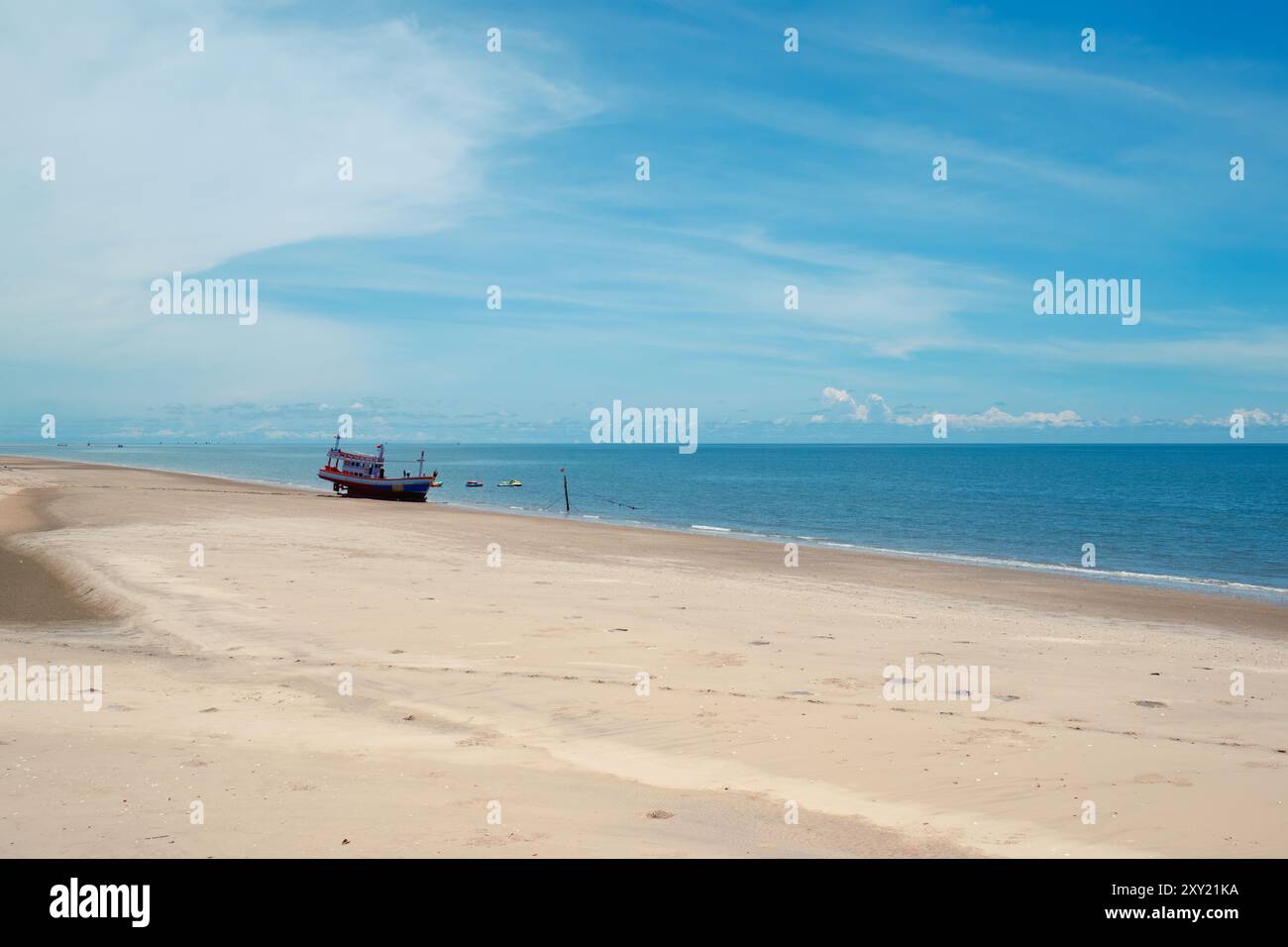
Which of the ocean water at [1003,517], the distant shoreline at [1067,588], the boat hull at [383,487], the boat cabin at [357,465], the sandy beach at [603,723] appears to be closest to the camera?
the sandy beach at [603,723]

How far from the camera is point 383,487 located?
6134 centimetres

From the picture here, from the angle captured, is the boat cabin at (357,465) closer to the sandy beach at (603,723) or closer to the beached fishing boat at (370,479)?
the beached fishing boat at (370,479)

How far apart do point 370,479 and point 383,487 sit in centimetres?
145

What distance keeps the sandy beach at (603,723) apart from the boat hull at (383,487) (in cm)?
3960

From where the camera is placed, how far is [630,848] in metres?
6.64

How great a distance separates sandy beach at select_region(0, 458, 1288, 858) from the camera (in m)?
7.08

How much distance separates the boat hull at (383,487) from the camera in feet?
201

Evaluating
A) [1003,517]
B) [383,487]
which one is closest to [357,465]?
[383,487]

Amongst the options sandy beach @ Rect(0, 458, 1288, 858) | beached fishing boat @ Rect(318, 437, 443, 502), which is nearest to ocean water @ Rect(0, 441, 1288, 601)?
beached fishing boat @ Rect(318, 437, 443, 502)

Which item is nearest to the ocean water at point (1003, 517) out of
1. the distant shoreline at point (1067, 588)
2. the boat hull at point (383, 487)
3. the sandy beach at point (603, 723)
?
the distant shoreline at point (1067, 588)

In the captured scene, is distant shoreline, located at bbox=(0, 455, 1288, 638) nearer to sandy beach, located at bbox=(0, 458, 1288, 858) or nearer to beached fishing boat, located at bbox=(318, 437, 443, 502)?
sandy beach, located at bbox=(0, 458, 1288, 858)

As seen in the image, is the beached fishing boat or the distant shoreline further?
the beached fishing boat

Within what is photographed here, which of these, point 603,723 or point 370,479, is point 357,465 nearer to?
point 370,479
